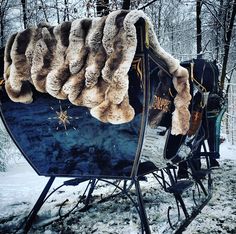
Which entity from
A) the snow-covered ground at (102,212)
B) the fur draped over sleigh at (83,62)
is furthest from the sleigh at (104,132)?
the snow-covered ground at (102,212)

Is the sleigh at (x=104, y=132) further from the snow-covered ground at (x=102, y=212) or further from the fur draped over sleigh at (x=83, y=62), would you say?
the snow-covered ground at (x=102, y=212)

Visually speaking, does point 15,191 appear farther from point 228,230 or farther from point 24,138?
point 228,230

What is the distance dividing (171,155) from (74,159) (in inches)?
40.5

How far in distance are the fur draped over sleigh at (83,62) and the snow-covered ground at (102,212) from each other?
1511mm

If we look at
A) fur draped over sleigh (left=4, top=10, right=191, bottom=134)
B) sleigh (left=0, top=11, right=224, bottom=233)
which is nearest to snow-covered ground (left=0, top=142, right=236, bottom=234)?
sleigh (left=0, top=11, right=224, bottom=233)

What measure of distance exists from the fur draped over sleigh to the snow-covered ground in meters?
1.51

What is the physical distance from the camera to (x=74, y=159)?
8.21 ft

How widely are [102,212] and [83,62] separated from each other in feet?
6.88

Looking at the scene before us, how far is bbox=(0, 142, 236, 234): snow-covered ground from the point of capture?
3.10 metres

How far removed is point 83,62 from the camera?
7.08ft

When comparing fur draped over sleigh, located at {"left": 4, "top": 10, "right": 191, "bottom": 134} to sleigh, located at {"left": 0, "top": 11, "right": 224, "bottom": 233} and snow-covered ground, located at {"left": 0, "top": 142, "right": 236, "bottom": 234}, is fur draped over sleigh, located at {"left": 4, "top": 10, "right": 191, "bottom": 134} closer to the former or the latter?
sleigh, located at {"left": 0, "top": 11, "right": 224, "bottom": 233}

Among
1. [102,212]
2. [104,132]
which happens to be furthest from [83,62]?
[102,212]

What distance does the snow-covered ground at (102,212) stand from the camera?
122 inches

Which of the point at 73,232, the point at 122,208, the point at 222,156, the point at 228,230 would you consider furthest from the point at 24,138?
the point at 222,156
